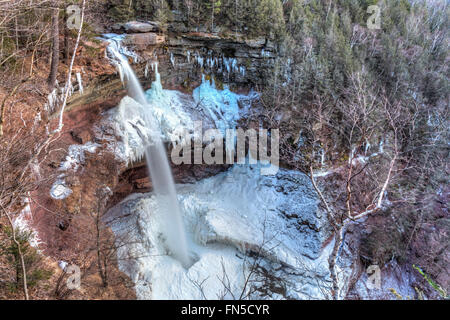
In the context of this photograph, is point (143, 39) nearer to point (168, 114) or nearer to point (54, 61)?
point (168, 114)

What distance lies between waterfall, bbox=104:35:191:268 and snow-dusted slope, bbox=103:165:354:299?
36cm

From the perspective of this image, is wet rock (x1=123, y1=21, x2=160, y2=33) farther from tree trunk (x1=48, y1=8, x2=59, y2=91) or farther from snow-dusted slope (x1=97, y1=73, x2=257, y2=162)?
tree trunk (x1=48, y1=8, x2=59, y2=91)

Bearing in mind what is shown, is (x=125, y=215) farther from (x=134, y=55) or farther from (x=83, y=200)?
(x=134, y=55)

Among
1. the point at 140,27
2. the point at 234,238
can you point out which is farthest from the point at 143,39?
the point at 234,238

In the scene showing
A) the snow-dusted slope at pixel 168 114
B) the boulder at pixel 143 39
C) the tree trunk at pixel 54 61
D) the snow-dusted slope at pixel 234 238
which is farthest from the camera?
the boulder at pixel 143 39

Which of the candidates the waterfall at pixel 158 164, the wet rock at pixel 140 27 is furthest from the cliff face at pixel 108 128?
the waterfall at pixel 158 164

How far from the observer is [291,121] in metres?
12.0

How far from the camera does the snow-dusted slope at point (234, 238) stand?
26.6 feet

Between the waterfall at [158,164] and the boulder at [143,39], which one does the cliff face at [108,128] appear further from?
the waterfall at [158,164]

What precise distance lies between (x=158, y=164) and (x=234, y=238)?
4.78m

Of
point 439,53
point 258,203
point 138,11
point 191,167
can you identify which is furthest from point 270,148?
point 439,53

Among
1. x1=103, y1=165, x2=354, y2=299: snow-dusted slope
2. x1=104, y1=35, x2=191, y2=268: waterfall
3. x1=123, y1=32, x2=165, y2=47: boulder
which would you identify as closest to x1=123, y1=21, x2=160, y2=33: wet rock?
x1=123, y1=32, x2=165, y2=47: boulder

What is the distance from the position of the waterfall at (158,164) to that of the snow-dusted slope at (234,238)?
359mm
